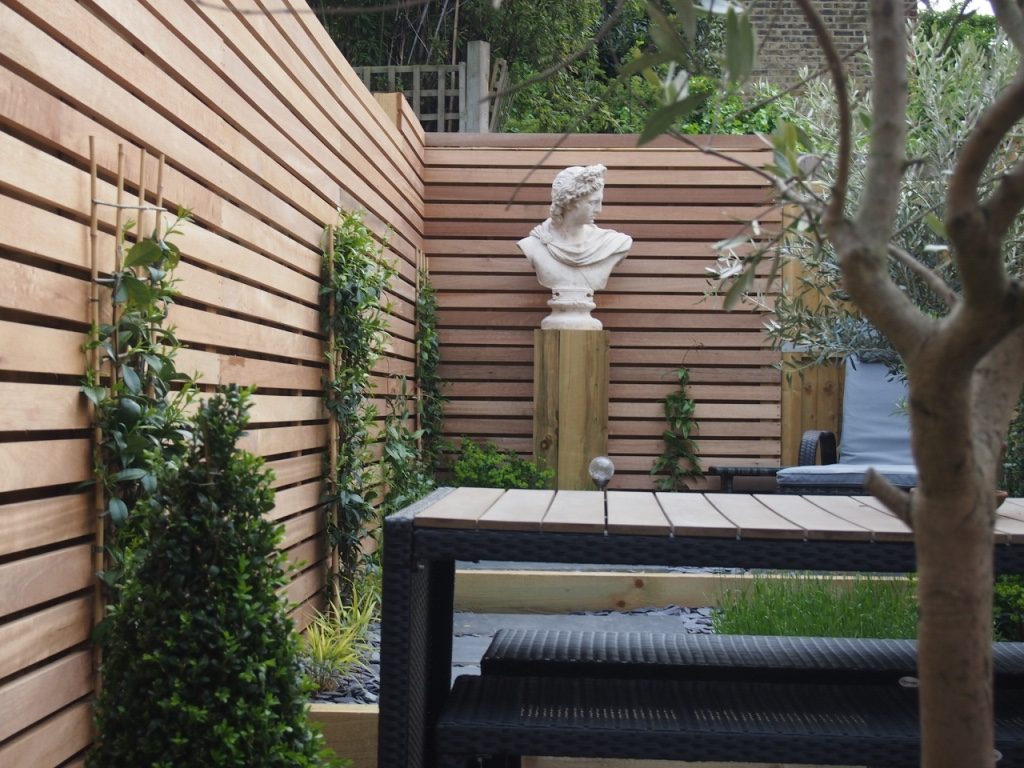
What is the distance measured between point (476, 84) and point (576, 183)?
11.7 ft

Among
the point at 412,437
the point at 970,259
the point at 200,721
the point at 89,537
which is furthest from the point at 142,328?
the point at 412,437

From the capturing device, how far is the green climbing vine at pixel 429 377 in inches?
Answer: 266

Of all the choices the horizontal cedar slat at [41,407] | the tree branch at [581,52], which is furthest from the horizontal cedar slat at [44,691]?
the tree branch at [581,52]

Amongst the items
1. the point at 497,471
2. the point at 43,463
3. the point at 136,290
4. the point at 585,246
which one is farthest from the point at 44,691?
the point at 585,246

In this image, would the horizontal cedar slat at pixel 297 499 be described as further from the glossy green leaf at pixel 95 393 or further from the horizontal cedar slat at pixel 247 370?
the glossy green leaf at pixel 95 393

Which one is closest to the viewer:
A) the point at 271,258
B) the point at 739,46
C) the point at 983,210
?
the point at 983,210

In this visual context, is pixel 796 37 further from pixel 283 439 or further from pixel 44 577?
pixel 44 577

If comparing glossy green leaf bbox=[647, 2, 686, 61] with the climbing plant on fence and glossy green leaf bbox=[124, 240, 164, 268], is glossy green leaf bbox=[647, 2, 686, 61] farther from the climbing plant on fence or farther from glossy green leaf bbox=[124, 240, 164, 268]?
the climbing plant on fence

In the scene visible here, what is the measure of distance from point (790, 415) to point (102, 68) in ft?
17.8

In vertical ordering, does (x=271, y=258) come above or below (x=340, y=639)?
above

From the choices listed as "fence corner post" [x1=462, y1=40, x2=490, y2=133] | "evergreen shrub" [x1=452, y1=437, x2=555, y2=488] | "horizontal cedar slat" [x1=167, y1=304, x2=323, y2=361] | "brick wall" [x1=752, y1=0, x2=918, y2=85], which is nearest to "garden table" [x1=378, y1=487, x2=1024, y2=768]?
"horizontal cedar slat" [x1=167, y1=304, x2=323, y2=361]

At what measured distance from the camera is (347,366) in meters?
4.48

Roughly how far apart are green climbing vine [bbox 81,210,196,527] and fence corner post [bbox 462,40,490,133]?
732 cm

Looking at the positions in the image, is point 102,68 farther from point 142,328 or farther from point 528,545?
point 528,545
